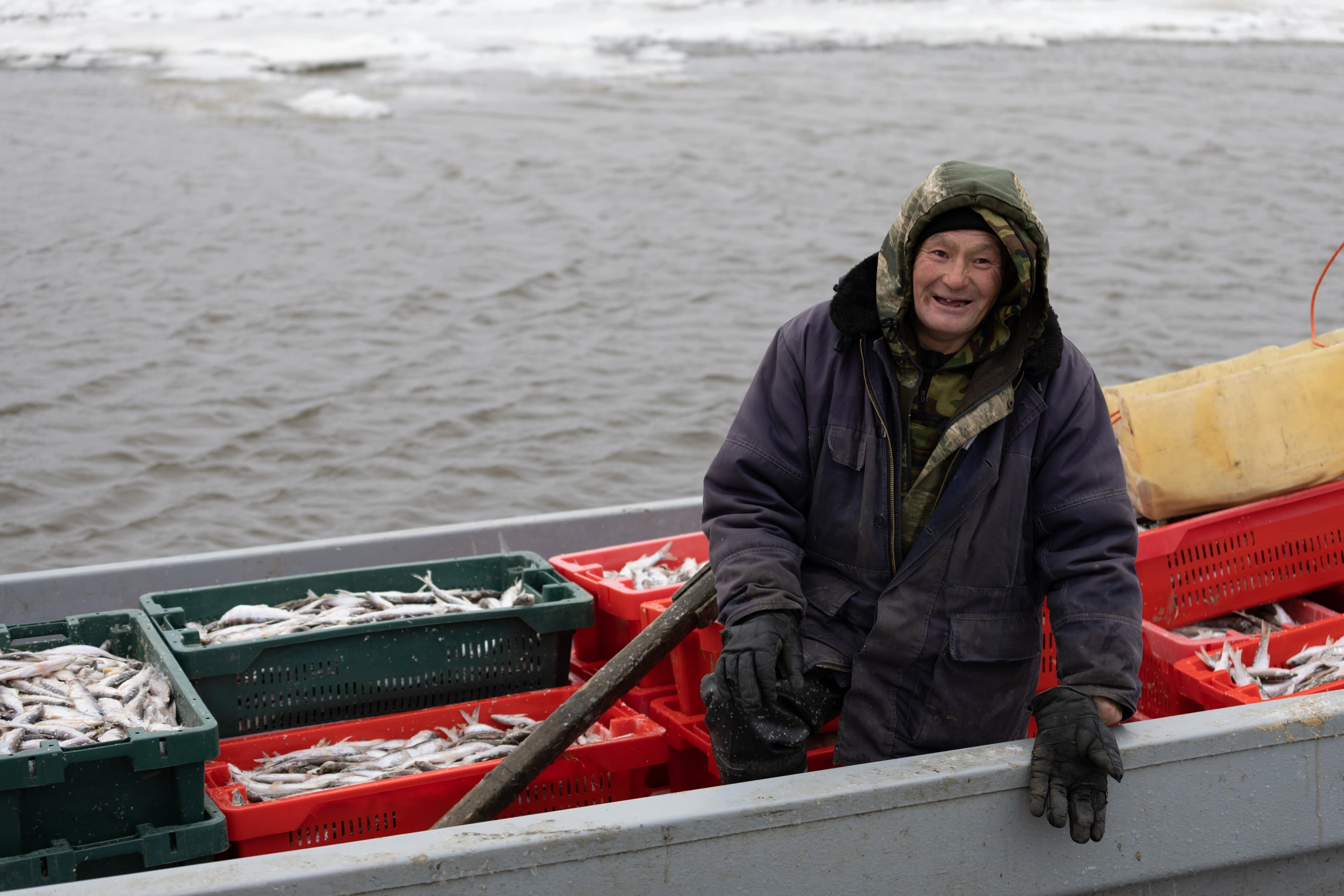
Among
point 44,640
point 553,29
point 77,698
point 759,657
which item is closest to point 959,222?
point 759,657

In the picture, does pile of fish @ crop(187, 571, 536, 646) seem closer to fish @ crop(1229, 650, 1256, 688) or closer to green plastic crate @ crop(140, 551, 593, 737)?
green plastic crate @ crop(140, 551, 593, 737)

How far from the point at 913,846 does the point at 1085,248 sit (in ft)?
38.8

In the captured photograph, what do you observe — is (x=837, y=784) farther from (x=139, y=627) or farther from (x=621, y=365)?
→ (x=621, y=365)

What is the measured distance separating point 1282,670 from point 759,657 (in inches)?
72.7

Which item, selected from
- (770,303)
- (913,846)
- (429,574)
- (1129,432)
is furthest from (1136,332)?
(913,846)

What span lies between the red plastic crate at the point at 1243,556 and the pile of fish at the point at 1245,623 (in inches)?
1.7

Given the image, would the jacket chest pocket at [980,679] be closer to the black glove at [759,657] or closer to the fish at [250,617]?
the black glove at [759,657]

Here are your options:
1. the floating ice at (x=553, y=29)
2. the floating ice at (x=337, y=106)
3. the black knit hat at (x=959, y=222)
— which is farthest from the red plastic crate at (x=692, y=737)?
the floating ice at (x=553, y=29)

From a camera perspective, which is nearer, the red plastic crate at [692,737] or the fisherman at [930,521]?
the fisherman at [930,521]

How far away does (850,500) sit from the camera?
123 inches

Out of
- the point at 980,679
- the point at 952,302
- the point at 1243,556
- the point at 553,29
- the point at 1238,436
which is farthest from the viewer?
the point at 553,29

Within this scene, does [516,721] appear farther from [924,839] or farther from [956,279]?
[956,279]

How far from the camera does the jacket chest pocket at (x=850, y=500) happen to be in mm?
3070

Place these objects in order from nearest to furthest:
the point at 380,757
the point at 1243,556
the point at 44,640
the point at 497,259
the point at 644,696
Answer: the point at 380,757 < the point at 44,640 < the point at 644,696 < the point at 1243,556 < the point at 497,259
